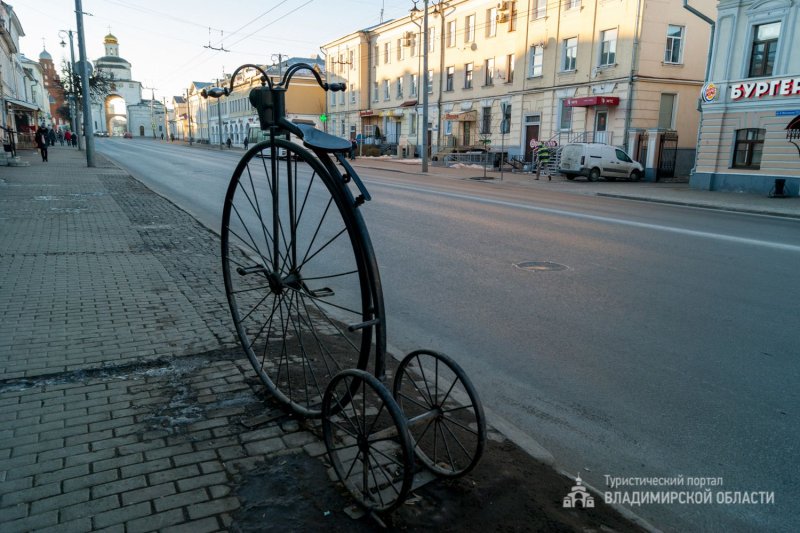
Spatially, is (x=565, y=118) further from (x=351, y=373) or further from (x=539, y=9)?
(x=351, y=373)

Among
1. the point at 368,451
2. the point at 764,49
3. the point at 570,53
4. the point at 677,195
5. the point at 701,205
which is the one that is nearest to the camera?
the point at 368,451

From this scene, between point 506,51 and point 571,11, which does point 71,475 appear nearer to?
point 571,11

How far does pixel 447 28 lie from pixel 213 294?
4174 centimetres

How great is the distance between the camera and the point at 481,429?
2.61 m

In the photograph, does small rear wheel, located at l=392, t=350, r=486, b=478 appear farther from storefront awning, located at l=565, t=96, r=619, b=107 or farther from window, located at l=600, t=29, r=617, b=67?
window, located at l=600, t=29, r=617, b=67

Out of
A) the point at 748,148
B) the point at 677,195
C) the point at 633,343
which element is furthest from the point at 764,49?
the point at 633,343

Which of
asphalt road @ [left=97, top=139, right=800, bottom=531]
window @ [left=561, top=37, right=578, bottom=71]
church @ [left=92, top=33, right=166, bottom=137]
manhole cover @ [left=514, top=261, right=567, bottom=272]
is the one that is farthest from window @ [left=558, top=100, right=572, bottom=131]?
church @ [left=92, top=33, right=166, bottom=137]

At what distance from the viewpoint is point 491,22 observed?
38531mm

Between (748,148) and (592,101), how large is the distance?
8.96 meters

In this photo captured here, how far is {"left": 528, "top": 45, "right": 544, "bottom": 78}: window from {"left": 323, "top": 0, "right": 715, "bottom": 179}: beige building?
62 mm

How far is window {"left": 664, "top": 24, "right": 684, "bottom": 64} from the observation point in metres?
28.7

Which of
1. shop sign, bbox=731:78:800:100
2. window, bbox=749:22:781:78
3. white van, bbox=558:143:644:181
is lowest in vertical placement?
white van, bbox=558:143:644:181

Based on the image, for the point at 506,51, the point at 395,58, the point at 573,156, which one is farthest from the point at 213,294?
the point at 395,58

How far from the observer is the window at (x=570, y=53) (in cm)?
3153
